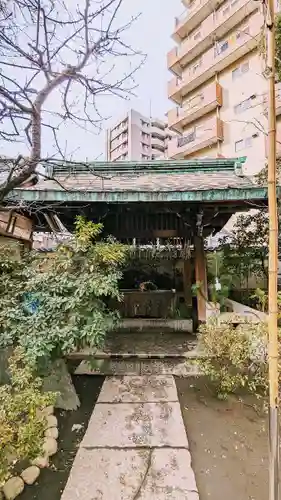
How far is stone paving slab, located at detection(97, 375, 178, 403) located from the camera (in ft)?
12.1

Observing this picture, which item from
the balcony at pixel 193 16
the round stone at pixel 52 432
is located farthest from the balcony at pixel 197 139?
the round stone at pixel 52 432

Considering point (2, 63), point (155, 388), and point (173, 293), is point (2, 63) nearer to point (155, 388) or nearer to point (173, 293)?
point (155, 388)

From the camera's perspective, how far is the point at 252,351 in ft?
11.3

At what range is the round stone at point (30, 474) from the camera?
2409mm

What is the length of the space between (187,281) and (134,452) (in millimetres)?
4682

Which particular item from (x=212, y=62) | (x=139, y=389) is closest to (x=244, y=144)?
(x=212, y=62)

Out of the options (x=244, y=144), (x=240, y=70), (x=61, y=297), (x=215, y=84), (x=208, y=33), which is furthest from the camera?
(x=208, y=33)

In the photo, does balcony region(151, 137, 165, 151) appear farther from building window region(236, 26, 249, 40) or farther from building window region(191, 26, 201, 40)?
building window region(236, 26, 249, 40)

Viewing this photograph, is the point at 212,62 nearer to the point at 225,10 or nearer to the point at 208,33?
the point at 208,33

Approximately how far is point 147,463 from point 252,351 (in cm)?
172

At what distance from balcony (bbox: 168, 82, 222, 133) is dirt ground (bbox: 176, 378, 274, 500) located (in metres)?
21.5

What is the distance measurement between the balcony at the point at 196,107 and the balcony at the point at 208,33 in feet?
10.7

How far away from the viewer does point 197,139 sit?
862 inches

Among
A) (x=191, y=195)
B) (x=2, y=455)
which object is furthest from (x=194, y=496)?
(x=191, y=195)
